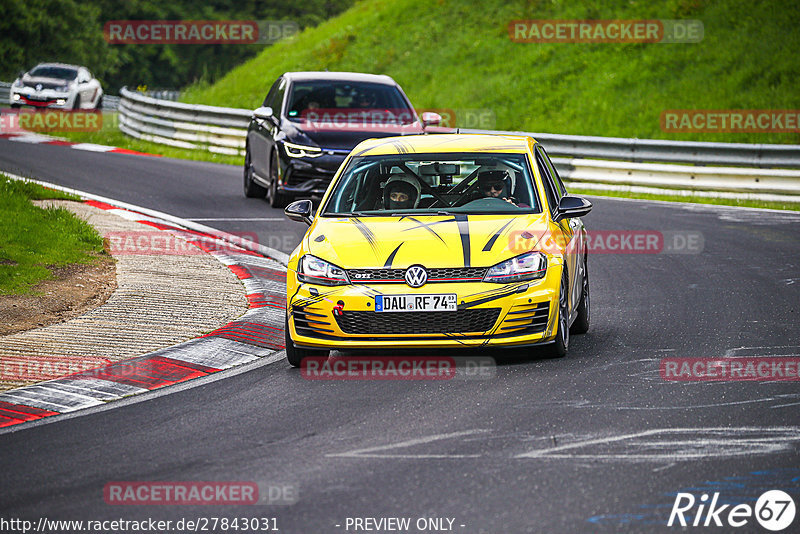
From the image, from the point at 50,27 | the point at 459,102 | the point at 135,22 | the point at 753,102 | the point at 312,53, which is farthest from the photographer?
the point at 135,22

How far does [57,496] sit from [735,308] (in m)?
7.19

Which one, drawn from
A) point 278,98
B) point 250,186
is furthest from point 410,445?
point 250,186

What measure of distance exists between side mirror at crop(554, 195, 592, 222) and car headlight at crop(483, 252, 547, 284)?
3.09 ft

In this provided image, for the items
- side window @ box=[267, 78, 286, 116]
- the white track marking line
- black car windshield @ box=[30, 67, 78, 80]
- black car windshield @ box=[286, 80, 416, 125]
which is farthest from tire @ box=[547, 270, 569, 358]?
black car windshield @ box=[30, 67, 78, 80]

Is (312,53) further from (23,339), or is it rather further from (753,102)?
(23,339)

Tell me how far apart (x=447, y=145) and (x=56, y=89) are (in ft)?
91.3

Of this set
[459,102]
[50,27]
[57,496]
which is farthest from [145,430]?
[50,27]

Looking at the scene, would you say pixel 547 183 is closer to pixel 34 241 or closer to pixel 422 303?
pixel 422 303

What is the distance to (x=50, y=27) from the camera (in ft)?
193

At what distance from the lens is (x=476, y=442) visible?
690 cm

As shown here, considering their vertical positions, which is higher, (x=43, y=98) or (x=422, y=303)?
(x=43, y=98)

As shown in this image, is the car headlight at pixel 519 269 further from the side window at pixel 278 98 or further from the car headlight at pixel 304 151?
the side window at pixel 278 98

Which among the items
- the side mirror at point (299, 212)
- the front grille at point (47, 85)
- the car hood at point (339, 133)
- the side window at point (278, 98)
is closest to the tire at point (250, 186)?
the side window at point (278, 98)

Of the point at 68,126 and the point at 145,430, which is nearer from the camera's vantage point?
the point at 145,430
